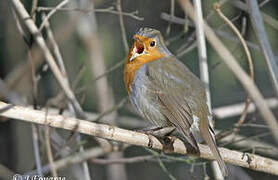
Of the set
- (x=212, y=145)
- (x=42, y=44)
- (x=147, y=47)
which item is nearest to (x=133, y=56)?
(x=147, y=47)

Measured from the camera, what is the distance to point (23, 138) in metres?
4.42

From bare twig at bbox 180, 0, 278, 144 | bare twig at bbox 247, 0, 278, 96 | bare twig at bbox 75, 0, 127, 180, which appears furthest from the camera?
bare twig at bbox 75, 0, 127, 180

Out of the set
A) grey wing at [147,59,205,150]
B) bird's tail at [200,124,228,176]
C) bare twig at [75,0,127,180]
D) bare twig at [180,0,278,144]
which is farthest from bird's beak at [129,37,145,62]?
bare twig at [180,0,278,144]

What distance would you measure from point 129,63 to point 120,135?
1172 mm

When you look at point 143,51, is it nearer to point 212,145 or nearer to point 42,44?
point 42,44

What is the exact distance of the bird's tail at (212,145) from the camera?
291cm

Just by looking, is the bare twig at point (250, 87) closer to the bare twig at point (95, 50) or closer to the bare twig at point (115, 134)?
the bare twig at point (115, 134)

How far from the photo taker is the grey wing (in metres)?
3.43

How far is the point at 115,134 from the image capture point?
2.67 m

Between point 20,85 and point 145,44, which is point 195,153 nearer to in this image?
point 145,44

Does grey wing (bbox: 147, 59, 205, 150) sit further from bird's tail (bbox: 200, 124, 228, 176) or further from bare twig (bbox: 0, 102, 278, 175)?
bare twig (bbox: 0, 102, 278, 175)

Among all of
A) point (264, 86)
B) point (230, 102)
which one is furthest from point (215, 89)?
point (264, 86)

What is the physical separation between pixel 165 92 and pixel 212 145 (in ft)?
2.37

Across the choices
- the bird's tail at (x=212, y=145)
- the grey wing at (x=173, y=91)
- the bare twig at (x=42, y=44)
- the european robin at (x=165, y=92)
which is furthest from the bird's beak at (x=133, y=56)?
the bird's tail at (x=212, y=145)
